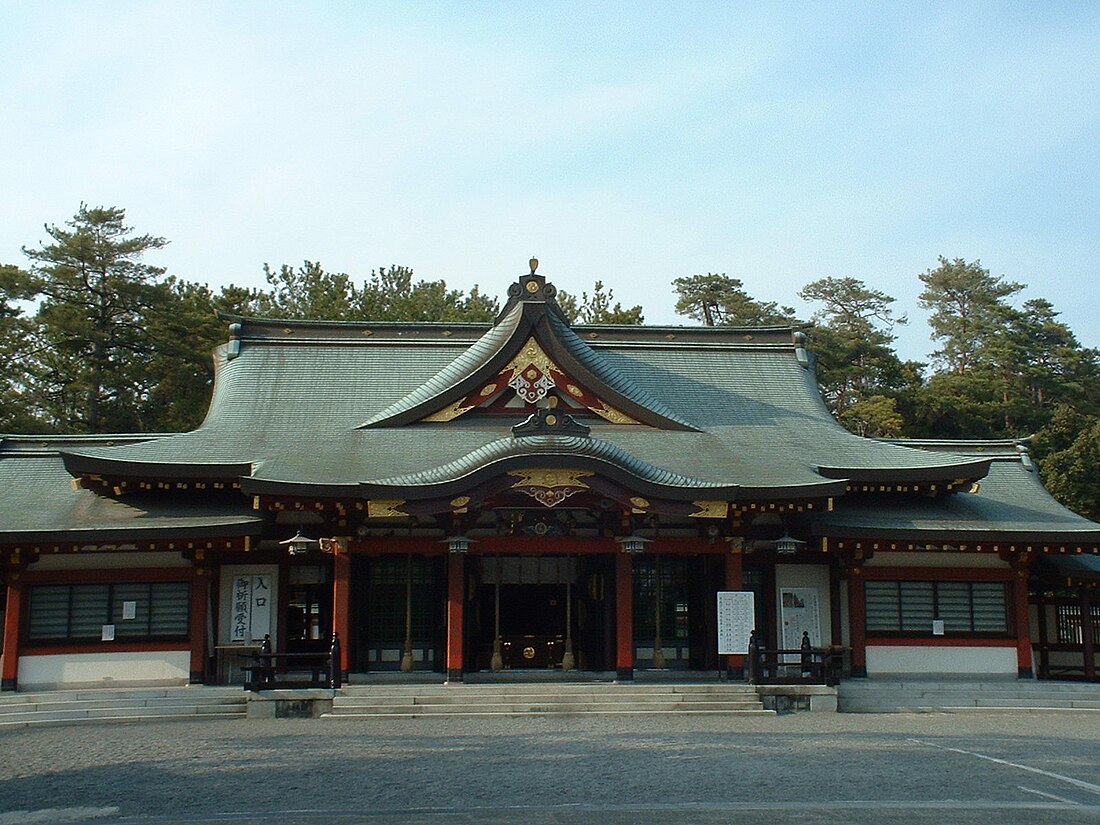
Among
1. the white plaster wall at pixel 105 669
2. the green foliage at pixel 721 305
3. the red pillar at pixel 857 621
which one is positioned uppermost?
the green foliage at pixel 721 305

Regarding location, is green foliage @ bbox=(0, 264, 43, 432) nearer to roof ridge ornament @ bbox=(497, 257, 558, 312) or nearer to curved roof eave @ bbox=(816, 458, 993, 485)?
roof ridge ornament @ bbox=(497, 257, 558, 312)

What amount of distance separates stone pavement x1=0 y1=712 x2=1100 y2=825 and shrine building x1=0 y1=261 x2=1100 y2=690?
3.42 metres

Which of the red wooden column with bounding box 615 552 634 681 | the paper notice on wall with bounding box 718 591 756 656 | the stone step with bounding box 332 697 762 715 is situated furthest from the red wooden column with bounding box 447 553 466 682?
the paper notice on wall with bounding box 718 591 756 656

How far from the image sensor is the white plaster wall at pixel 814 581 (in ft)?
71.7

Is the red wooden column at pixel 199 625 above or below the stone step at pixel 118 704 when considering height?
above

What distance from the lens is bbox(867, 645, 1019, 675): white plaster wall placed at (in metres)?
21.5

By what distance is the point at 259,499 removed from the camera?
61.9 ft

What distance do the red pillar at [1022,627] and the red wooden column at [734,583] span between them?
565 cm

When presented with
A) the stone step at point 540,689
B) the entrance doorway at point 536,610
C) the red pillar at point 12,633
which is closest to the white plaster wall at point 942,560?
the stone step at point 540,689

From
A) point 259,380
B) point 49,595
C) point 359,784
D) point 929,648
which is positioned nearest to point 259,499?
point 49,595

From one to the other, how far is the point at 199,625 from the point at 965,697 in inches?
523

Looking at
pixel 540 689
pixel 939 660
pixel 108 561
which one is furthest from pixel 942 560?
pixel 108 561

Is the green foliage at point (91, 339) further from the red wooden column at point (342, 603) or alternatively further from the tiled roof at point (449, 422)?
the red wooden column at point (342, 603)

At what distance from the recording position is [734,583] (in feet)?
64.9
